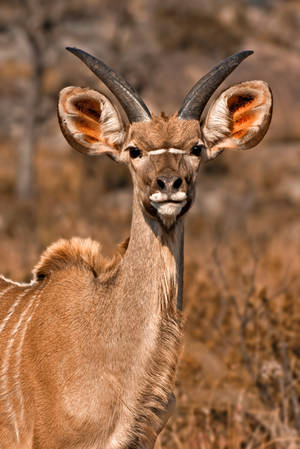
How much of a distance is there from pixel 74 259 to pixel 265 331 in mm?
2458

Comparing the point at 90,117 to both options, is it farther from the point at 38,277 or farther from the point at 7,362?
the point at 7,362

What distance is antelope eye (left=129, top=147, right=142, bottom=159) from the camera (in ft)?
14.4

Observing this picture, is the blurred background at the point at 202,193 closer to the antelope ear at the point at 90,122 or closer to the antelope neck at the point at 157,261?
the antelope neck at the point at 157,261

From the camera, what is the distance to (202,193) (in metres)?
17.5

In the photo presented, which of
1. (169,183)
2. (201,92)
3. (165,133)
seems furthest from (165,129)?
(169,183)

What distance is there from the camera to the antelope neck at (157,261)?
4270 mm

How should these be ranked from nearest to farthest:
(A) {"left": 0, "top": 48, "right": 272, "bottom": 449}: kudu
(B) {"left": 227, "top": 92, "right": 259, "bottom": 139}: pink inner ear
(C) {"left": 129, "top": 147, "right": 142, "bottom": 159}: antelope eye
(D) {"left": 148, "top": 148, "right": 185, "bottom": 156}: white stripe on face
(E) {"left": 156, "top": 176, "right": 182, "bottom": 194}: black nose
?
(E) {"left": 156, "top": 176, "right": 182, "bottom": 194}: black nose, (A) {"left": 0, "top": 48, "right": 272, "bottom": 449}: kudu, (D) {"left": 148, "top": 148, "right": 185, "bottom": 156}: white stripe on face, (C) {"left": 129, "top": 147, "right": 142, "bottom": 159}: antelope eye, (B) {"left": 227, "top": 92, "right": 259, "bottom": 139}: pink inner ear

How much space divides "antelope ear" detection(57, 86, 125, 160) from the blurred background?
193cm

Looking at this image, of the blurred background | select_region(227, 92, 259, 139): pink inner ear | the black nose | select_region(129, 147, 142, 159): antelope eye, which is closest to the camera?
the black nose

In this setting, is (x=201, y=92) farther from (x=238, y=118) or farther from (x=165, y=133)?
(x=238, y=118)

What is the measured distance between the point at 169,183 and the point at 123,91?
697 mm

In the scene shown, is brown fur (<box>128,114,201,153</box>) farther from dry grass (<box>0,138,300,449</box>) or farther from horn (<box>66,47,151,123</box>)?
dry grass (<box>0,138,300,449</box>)

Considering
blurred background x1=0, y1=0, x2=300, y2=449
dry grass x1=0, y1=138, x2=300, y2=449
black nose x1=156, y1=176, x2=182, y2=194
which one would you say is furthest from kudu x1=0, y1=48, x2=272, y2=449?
blurred background x1=0, y1=0, x2=300, y2=449

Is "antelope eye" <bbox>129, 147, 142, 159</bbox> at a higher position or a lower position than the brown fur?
lower
